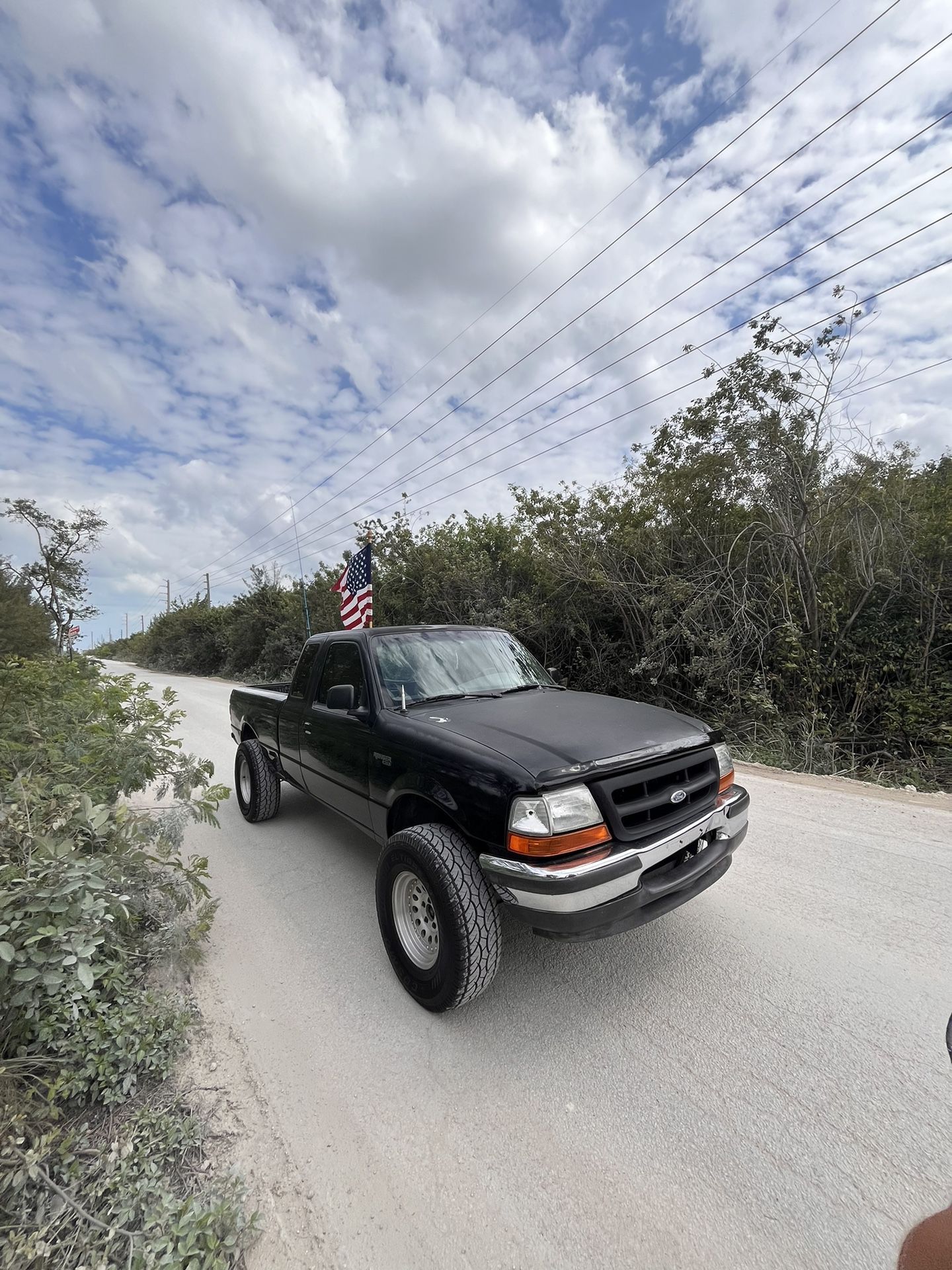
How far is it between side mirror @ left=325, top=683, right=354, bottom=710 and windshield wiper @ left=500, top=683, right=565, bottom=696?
3.06ft

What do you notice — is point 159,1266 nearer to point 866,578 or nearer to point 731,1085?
point 731,1085

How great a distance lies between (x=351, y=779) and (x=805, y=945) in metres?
2.60

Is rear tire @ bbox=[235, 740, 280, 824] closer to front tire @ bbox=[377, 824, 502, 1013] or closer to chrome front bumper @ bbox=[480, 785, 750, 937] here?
front tire @ bbox=[377, 824, 502, 1013]

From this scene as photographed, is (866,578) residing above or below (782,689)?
above

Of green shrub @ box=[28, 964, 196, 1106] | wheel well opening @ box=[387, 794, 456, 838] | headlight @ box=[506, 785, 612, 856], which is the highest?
headlight @ box=[506, 785, 612, 856]

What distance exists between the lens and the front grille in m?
2.29

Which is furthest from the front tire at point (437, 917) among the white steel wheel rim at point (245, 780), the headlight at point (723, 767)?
the white steel wheel rim at point (245, 780)

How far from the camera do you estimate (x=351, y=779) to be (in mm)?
3396

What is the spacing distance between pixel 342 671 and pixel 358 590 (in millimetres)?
9174

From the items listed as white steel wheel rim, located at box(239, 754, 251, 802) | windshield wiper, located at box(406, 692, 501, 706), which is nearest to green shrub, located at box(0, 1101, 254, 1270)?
windshield wiper, located at box(406, 692, 501, 706)

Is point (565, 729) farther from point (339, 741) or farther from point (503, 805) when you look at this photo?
point (339, 741)

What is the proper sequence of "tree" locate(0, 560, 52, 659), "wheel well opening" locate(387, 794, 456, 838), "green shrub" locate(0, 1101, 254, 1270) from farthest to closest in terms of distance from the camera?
1. "tree" locate(0, 560, 52, 659)
2. "wheel well opening" locate(387, 794, 456, 838)
3. "green shrub" locate(0, 1101, 254, 1270)

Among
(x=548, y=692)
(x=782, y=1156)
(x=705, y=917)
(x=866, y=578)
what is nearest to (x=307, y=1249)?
(x=782, y=1156)

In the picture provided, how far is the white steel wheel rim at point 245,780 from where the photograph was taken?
199 inches
